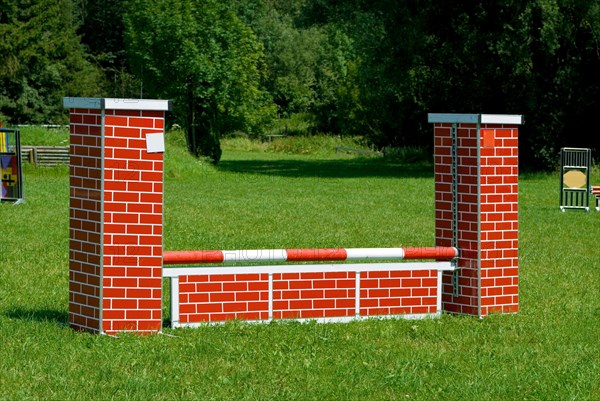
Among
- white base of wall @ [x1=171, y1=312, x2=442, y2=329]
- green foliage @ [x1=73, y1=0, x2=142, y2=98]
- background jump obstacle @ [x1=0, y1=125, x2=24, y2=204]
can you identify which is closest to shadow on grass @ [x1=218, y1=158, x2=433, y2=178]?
background jump obstacle @ [x1=0, y1=125, x2=24, y2=204]

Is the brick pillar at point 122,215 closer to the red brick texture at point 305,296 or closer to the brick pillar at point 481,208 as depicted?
the red brick texture at point 305,296

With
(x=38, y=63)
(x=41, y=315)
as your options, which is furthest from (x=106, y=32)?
(x=41, y=315)

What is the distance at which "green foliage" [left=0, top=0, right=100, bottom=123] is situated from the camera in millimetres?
62531

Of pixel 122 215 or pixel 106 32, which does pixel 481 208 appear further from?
pixel 106 32

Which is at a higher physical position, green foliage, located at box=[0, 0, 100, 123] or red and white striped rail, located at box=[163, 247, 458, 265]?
green foliage, located at box=[0, 0, 100, 123]

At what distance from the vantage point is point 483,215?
9.97 m

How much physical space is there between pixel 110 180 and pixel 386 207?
16.0 meters

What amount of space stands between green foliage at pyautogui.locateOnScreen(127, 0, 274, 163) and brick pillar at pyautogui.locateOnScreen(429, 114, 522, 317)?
1293 inches

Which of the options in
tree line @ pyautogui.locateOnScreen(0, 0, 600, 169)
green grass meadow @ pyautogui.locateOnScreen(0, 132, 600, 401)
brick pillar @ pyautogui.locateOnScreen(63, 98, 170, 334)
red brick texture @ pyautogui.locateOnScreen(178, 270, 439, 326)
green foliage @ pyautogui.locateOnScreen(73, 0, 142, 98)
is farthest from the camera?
green foliage @ pyautogui.locateOnScreen(73, 0, 142, 98)

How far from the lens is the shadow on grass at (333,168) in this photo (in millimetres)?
38656

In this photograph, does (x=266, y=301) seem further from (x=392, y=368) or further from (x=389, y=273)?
(x=392, y=368)

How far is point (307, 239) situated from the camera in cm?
1692

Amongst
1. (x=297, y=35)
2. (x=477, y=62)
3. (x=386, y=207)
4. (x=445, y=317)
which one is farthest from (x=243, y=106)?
(x=297, y=35)

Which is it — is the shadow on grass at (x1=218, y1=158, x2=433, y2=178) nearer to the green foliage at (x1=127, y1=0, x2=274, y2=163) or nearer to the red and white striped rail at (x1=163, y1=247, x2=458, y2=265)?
the green foliage at (x1=127, y1=0, x2=274, y2=163)
